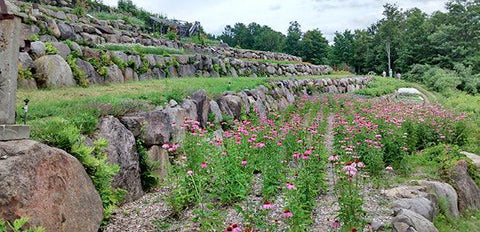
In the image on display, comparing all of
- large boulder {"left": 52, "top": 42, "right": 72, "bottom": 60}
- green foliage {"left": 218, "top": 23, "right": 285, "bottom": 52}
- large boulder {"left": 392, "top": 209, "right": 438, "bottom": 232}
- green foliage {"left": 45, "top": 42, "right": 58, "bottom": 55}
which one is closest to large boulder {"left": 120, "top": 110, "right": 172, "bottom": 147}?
green foliage {"left": 45, "top": 42, "right": 58, "bottom": 55}

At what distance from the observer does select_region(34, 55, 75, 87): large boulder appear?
269 inches

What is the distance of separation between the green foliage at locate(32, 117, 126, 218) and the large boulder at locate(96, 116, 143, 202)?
1.09 feet

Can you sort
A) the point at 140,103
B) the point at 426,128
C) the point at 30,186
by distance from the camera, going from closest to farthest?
1. the point at 30,186
2. the point at 140,103
3. the point at 426,128

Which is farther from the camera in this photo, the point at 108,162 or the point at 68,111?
the point at 68,111

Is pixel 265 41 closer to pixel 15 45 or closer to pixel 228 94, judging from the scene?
pixel 228 94

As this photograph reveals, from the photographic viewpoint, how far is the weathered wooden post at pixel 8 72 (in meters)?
3.23

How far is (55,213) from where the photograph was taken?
3158 millimetres

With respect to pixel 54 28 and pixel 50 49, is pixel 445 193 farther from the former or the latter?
pixel 54 28

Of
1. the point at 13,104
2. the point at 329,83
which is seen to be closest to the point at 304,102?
the point at 329,83

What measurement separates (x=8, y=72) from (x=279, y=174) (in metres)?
3.26

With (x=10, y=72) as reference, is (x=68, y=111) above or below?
below

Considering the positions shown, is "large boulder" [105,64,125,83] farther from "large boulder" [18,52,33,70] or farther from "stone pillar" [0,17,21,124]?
"stone pillar" [0,17,21,124]

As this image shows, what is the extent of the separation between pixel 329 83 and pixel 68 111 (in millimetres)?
17622

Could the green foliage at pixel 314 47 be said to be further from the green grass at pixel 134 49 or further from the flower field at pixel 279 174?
the flower field at pixel 279 174
